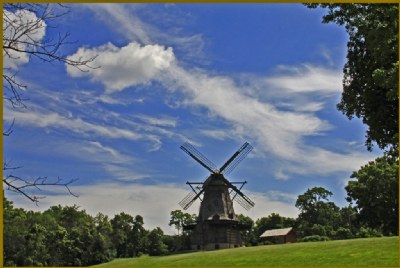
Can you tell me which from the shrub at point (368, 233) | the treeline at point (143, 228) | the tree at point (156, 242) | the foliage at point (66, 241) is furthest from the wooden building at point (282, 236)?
the foliage at point (66, 241)

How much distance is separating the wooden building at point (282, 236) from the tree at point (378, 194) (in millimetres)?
15514

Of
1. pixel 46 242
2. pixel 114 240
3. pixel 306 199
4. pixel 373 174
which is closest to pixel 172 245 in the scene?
pixel 114 240

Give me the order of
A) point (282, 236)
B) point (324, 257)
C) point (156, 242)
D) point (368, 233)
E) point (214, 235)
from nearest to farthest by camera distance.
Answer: point (324, 257)
point (214, 235)
point (368, 233)
point (282, 236)
point (156, 242)

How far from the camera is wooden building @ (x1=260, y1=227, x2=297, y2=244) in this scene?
7900cm

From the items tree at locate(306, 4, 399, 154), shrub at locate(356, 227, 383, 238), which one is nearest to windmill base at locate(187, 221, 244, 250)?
shrub at locate(356, 227, 383, 238)

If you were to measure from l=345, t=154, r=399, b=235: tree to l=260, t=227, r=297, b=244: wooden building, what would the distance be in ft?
50.9

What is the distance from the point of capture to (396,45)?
20.0 metres

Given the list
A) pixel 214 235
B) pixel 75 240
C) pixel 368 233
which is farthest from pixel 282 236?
pixel 75 240

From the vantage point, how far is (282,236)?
260 feet

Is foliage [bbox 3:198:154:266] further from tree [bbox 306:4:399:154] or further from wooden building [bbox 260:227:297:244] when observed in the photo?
tree [bbox 306:4:399:154]

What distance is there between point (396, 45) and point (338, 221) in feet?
268

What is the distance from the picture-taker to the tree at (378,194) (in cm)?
6175

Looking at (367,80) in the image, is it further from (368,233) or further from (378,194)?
(368,233)

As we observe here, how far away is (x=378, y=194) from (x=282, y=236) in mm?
20395
